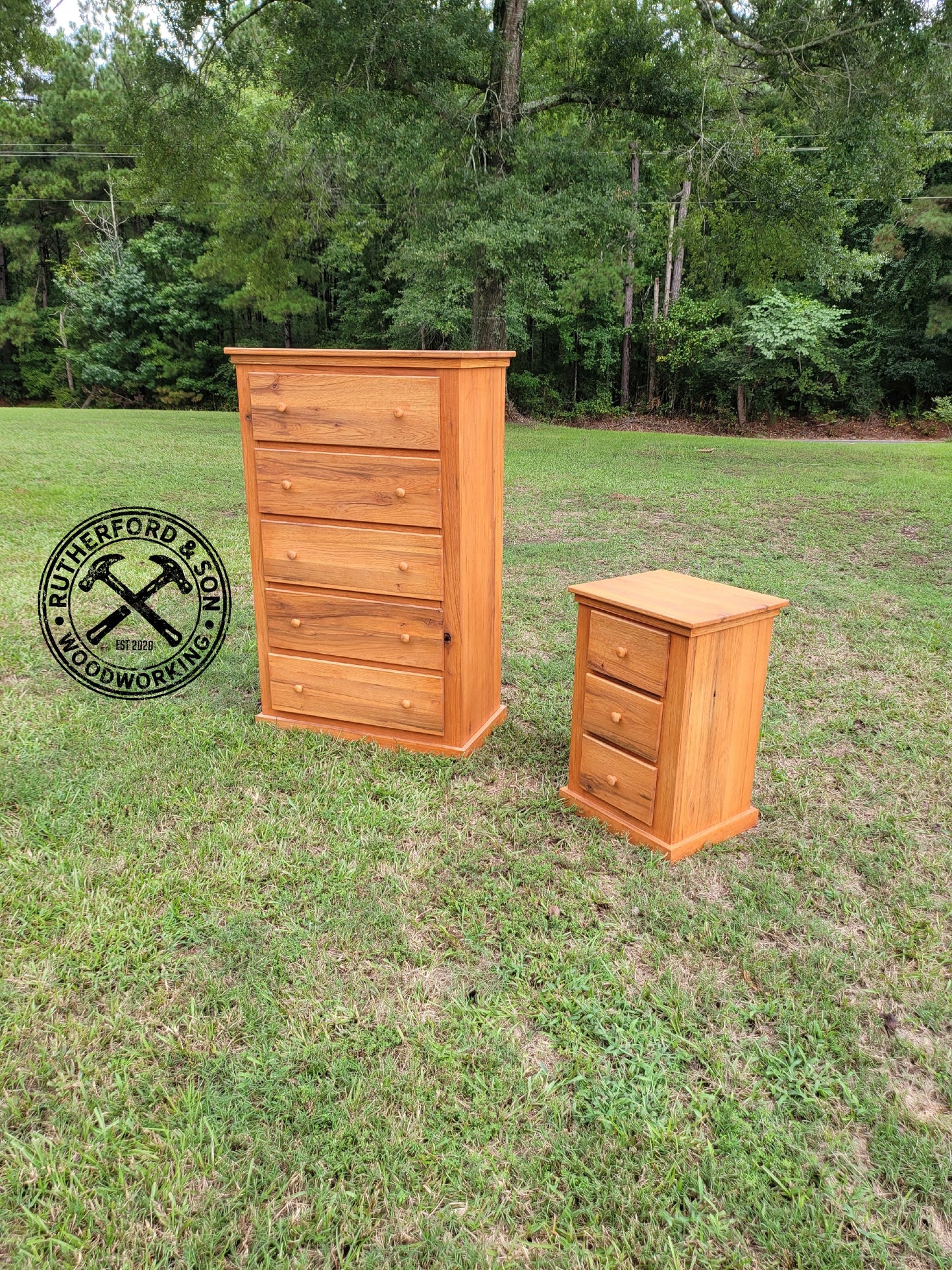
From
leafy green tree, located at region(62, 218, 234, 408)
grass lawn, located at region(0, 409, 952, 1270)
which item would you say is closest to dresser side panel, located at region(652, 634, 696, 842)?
grass lawn, located at region(0, 409, 952, 1270)

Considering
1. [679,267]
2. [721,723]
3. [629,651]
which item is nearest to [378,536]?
[629,651]

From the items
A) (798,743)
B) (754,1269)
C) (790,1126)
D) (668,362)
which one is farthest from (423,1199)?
(668,362)

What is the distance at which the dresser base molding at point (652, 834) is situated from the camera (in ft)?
8.73

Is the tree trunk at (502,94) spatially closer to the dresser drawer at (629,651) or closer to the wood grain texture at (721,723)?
the dresser drawer at (629,651)

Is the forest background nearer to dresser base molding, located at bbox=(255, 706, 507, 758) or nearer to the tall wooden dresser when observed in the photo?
the tall wooden dresser

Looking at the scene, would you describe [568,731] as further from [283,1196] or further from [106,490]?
[106,490]

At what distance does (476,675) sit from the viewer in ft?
11.1

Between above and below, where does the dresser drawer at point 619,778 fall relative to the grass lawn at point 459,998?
above

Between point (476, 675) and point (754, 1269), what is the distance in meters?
2.22

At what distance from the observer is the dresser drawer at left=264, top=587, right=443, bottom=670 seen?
3234mm

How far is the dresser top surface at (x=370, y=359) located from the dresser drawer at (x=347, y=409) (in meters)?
0.03


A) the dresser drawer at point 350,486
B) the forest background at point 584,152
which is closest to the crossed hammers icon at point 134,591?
the dresser drawer at point 350,486

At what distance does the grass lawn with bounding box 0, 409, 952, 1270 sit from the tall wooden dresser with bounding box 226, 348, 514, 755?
22 cm

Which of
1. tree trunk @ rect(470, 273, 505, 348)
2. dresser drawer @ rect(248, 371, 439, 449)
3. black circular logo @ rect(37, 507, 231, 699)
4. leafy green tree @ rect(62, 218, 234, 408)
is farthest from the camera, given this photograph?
leafy green tree @ rect(62, 218, 234, 408)
